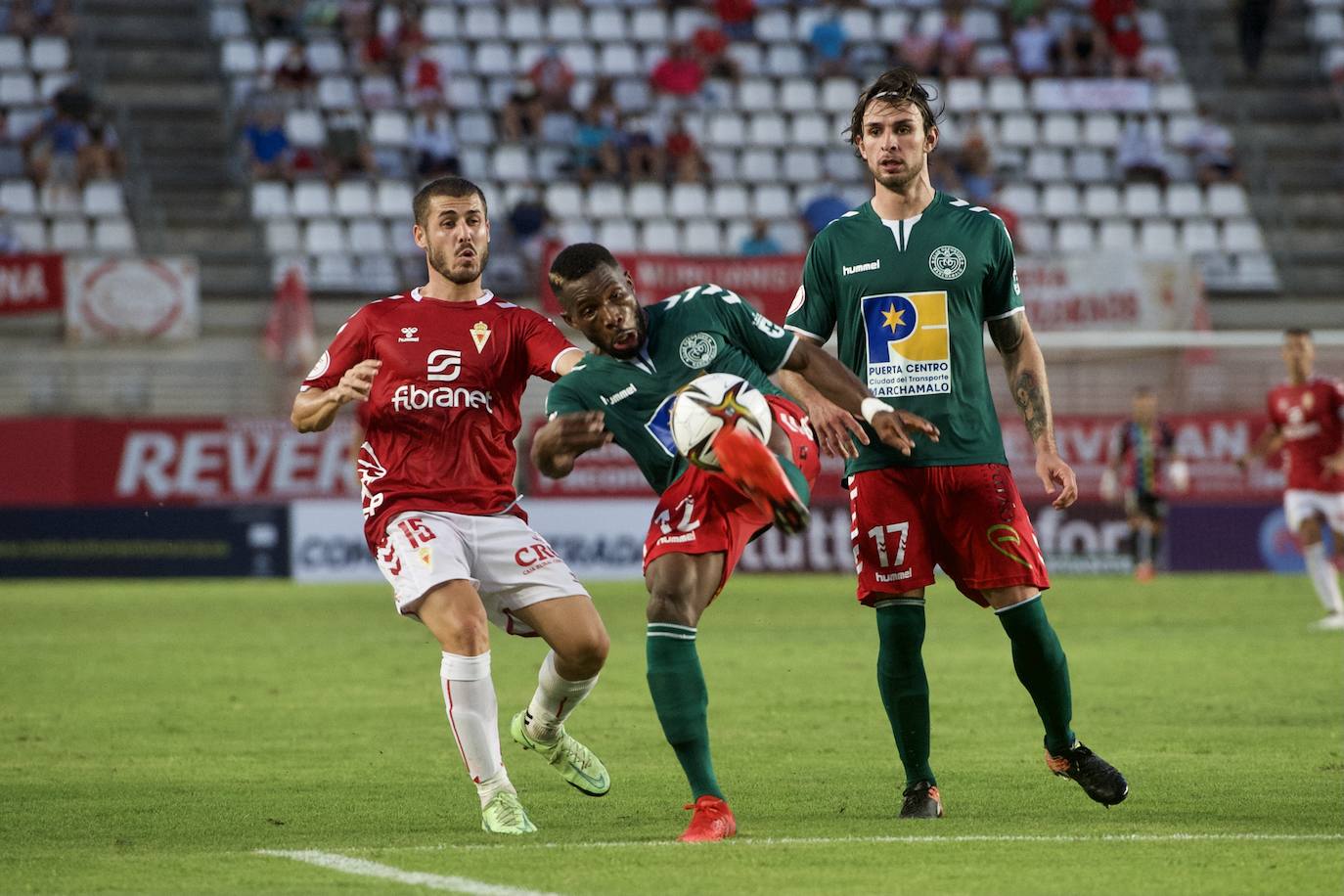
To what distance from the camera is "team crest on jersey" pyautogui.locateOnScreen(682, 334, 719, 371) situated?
6918mm

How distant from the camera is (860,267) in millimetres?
7359

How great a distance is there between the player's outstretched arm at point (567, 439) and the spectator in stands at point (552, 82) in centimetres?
2274

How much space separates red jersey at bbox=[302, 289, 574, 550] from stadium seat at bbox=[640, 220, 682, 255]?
1986cm

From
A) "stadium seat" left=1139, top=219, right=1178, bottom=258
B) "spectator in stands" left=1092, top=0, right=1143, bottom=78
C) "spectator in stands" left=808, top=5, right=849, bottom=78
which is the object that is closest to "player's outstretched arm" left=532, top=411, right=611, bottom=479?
"stadium seat" left=1139, top=219, right=1178, bottom=258

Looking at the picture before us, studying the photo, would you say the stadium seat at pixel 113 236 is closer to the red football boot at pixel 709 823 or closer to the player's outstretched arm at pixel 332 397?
the player's outstretched arm at pixel 332 397

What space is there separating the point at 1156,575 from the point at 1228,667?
1156 cm

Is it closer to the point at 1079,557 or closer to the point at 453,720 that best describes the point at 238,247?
the point at 1079,557

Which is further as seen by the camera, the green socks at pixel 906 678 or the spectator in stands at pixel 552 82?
the spectator in stands at pixel 552 82

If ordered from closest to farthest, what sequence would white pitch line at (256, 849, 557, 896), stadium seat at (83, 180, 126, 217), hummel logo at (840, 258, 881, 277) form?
white pitch line at (256, 849, 557, 896), hummel logo at (840, 258, 881, 277), stadium seat at (83, 180, 126, 217)

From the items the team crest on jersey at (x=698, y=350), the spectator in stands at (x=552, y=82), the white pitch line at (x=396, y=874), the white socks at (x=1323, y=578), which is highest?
the spectator in stands at (x=552, y=82)

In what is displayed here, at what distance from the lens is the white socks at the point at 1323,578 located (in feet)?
55.4

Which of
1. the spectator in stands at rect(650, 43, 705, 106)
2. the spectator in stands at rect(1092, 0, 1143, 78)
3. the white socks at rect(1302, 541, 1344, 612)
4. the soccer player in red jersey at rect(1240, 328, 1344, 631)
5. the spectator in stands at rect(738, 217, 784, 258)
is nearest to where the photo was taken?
the white socks at rect(1302, 541, 1344, 612)

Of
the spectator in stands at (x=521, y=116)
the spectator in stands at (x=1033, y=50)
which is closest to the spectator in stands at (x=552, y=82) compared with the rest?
the spectator in stands at (x=521, y=116)

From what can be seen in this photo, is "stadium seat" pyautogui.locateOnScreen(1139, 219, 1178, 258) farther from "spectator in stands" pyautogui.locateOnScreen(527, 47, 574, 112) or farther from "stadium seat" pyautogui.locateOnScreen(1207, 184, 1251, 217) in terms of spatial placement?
"spectator in stands" pyautogui.locateOnScreen(527, 47, 574, 112)
